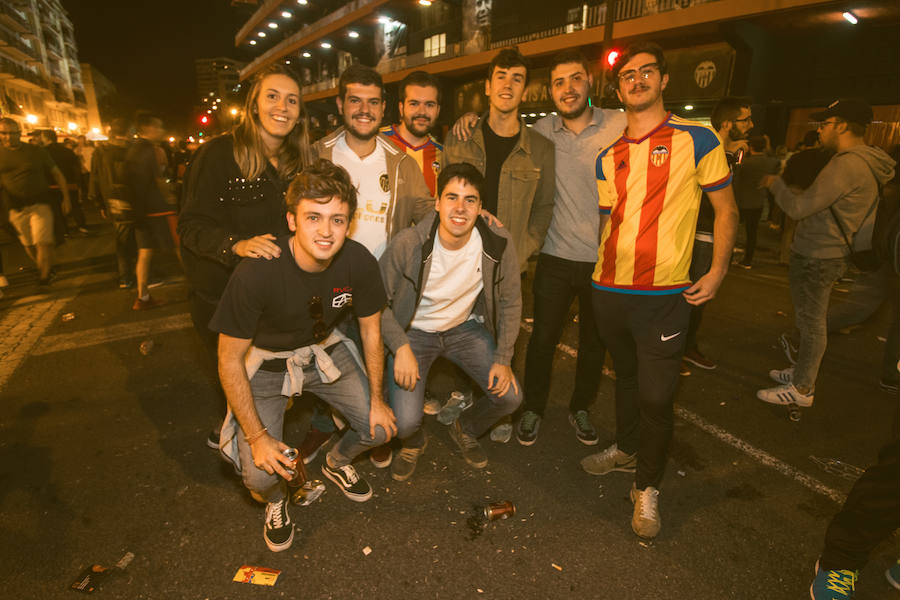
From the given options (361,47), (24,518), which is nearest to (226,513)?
(24,518)

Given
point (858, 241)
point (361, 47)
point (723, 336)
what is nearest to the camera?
point (858, 241)

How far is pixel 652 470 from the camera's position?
284cm

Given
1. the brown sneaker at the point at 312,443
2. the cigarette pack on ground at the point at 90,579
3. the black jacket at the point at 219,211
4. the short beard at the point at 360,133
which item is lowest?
the brown sneaker at the point at 312,443

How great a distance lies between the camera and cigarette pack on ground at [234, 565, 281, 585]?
2432mm

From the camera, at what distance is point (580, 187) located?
11.0ft

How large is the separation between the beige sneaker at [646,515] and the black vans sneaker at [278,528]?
2.02 meters

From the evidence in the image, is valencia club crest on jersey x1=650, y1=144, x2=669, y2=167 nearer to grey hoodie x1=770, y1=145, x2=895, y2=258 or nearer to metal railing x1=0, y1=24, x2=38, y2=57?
grey hoodie x1=770, y1=145, x2=895, y2=258

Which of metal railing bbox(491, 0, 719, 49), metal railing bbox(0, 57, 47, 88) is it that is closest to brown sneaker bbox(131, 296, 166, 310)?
metal railing bbox(491, 0, 719, 49)

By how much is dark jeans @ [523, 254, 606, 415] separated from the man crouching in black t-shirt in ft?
4.06

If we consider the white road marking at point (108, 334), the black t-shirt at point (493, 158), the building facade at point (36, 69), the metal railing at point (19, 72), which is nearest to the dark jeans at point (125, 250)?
the white road marking at point (108, 334)

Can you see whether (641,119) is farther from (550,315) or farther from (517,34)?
(517,34)

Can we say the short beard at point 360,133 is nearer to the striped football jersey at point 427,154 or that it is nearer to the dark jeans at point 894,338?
the striped football jersey at point 427,154

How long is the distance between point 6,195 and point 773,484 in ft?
32.4

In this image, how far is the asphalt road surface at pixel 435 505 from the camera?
8.07 ft
